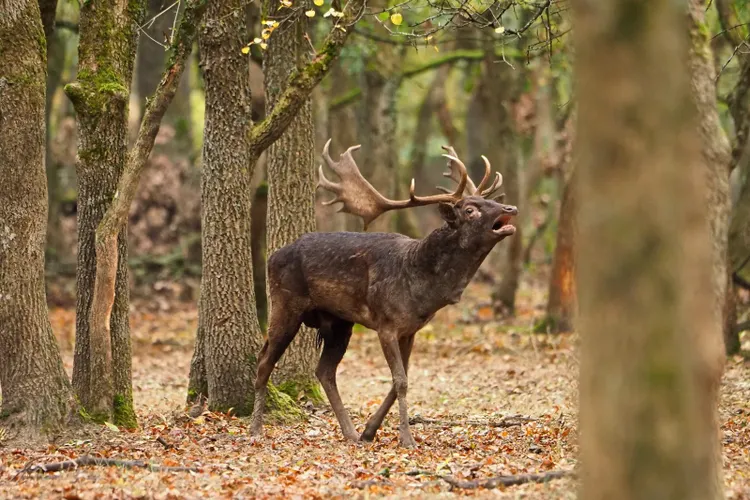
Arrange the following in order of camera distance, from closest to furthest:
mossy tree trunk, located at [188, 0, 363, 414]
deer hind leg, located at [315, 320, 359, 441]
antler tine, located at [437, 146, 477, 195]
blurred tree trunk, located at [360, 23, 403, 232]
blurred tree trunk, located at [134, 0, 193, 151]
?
antler tine, located at [437, 146, 477, 195] → deer hind leg, located at [315, 320, 359, 441] → mossy tree trunk, located at [188, 0, 363, 414] → blurred tree trunk, located at [360, 23, 403, 232] → blurred tree trunk, located at [134, 0, 193, 151]

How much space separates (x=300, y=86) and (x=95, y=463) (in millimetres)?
4487

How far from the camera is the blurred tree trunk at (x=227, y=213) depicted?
1123 cm

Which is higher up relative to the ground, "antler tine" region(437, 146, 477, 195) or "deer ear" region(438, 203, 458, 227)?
"antler tine" region(437, 146, 477, 195)

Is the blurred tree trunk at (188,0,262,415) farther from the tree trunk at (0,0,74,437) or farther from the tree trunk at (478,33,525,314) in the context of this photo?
the tree trunk at (478,33,525,314)

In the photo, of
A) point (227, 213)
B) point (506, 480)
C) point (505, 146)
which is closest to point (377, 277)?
point (227, 213)

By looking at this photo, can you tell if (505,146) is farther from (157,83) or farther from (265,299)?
(157,83)

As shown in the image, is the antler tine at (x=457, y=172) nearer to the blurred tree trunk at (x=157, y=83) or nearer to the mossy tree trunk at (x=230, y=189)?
the mossy tree trunk at (x=230, y=189)

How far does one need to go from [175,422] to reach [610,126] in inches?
308

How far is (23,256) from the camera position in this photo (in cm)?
945

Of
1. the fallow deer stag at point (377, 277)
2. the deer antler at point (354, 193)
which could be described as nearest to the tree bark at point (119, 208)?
the fallow deer stag at point (377, 277)

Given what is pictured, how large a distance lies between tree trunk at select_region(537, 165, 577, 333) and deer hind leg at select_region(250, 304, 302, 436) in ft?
29.9

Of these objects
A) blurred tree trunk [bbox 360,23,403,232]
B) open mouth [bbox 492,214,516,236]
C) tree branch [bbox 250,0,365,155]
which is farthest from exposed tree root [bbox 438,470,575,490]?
blurred tree trunk [bbox 360,23,403,232]

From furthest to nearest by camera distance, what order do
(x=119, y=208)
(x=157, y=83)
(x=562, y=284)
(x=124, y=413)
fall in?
1. (x=157, y=83)
2. (x=562, y=284)
3. (x=124, y=413)
4. (x=119, y=208)

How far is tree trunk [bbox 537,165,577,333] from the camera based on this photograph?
1934 cm
